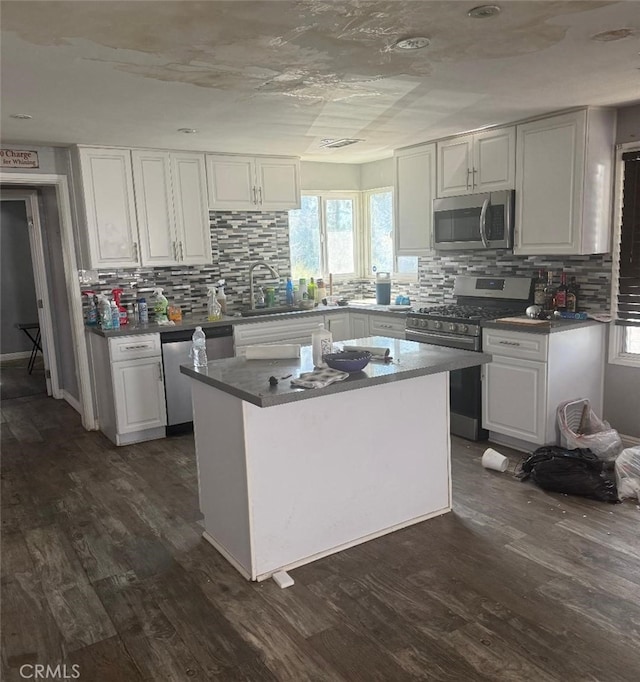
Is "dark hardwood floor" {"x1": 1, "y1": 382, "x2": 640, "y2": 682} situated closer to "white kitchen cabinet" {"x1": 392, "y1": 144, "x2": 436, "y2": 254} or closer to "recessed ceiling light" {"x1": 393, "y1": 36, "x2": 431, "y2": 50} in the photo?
"recessed ceiling light" {"x1": 393, "y1": 36, "x2": 431, "y2": 50}

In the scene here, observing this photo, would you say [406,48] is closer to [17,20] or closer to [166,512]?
[17,20]

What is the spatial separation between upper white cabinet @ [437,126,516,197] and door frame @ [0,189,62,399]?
3715 millimetres

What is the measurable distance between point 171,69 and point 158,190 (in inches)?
89.3

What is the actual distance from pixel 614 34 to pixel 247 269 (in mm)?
3782

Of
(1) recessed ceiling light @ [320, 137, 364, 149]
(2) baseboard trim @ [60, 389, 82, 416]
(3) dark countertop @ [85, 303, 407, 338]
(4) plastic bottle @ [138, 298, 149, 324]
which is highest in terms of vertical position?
(1) recessed ceiling light @ [320, 137, 364, 149]

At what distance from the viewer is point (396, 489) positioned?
3.06 meters

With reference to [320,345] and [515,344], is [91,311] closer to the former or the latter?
[320,345]

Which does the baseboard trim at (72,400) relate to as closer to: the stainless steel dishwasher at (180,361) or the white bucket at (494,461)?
the stainless steel dishwasher at (180,361)

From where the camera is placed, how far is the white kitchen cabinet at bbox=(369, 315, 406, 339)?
16.6ft

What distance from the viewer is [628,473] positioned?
11.2ft

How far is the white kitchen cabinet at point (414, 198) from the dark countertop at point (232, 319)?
0.58 m

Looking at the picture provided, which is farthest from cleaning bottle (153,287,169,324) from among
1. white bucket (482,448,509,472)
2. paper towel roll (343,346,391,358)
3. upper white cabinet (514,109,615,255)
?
upper white cabinet (514,109,615,255)

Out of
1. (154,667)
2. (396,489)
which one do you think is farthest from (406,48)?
(154,667)

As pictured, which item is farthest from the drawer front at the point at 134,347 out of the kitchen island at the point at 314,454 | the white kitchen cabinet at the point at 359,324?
the white kitchen cabinet at the point at 359,324
